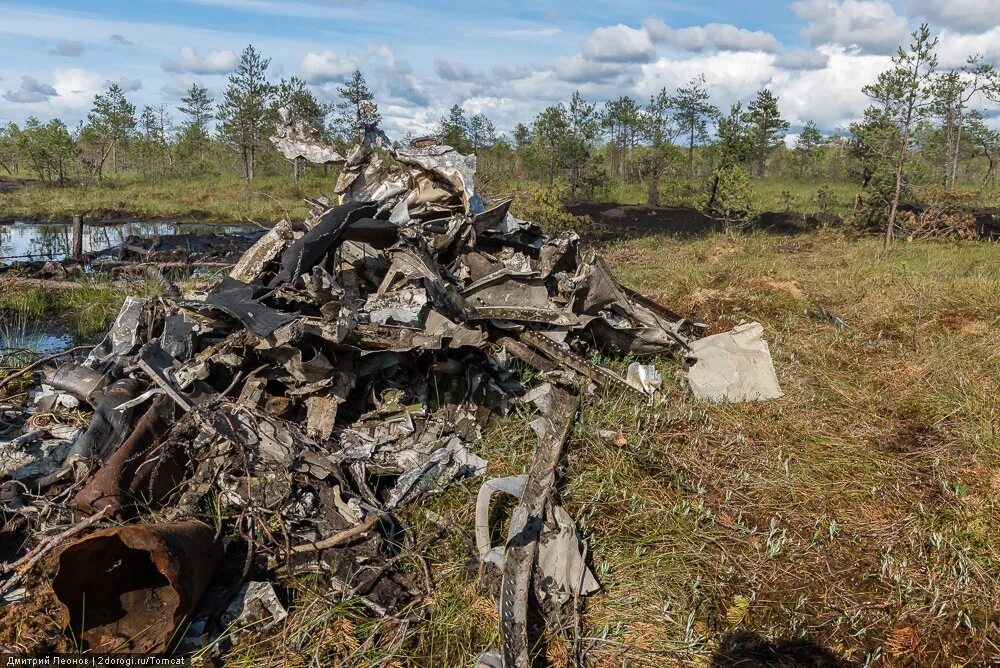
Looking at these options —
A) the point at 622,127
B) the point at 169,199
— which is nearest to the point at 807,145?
the point at 622,127

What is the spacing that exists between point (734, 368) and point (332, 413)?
9.13 feet

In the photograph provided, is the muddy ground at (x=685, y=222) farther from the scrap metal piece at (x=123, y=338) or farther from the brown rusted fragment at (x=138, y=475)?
the brown rusted fragment at (x=138, y=475)

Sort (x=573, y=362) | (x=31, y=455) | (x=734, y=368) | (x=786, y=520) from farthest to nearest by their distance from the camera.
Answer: (x=734, y=368) < (x=573, y=362) < (x=31, y=455) < (x=786, y=520)

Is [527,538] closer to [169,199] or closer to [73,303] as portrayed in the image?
[73,303]

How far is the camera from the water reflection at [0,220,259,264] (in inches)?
507

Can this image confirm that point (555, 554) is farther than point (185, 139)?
No

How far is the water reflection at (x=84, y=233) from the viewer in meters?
12.9

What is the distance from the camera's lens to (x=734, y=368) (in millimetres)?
4430

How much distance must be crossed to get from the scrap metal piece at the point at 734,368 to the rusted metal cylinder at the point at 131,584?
3.25 metres

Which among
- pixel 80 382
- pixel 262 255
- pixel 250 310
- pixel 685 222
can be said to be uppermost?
pixel 685 222

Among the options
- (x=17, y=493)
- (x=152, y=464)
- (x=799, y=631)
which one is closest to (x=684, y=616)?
(x=799, y=631)

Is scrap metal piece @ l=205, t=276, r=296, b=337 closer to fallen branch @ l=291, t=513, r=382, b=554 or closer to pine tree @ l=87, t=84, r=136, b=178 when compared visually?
fallen branch @ l=291, t=513, r=382, b=554

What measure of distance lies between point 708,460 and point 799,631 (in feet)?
3.85

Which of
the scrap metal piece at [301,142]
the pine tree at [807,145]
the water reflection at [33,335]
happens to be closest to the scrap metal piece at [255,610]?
the scrap metal piece at [301,142]
